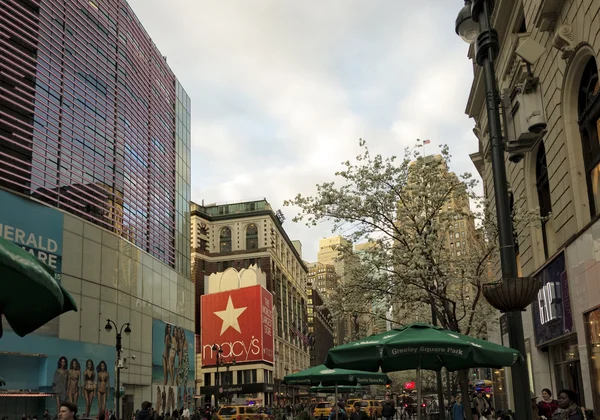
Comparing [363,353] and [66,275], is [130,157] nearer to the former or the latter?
[66,275]

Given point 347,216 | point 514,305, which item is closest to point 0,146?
point 347,216

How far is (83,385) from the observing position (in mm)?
37844

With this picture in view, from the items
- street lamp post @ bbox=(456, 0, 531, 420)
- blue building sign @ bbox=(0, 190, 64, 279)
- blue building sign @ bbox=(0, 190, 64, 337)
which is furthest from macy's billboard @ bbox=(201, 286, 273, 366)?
street lamp post @ bbox=(456, 0, 531, 420)

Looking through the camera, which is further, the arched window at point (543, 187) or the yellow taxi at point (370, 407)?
the yellow taxi at point (370, 407)

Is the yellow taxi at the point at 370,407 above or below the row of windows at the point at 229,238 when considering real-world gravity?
below

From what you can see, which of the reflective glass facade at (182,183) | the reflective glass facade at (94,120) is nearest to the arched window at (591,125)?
the reflective glass facade at (94,120)

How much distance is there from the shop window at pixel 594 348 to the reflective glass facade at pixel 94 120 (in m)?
27.7

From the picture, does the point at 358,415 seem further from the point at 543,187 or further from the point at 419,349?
the point at 419,349

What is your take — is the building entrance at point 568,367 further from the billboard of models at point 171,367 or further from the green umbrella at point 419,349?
the billboard of models at point 171,367

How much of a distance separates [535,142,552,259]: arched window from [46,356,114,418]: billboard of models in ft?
85.9

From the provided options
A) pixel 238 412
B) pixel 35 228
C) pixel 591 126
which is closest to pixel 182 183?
pixel 35 228

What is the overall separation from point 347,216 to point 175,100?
137ft

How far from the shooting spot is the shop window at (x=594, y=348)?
14.9m

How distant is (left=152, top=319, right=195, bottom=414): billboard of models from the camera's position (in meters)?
48.5
